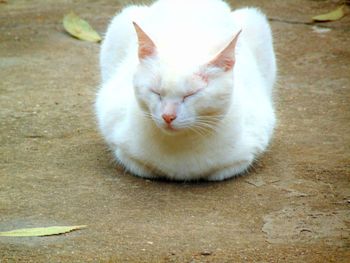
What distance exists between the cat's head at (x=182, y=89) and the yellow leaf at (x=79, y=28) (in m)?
3.03

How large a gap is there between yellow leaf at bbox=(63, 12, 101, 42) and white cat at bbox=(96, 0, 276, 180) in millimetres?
1934

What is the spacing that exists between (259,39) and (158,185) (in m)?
1.27

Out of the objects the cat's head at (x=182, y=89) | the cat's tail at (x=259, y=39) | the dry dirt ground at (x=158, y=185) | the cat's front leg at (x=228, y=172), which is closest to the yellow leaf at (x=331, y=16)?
the dry dirt ground at (x=158, y=185)

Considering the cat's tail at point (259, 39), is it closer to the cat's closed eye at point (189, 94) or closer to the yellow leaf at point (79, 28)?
the cat's closed eye at point (189, 94)

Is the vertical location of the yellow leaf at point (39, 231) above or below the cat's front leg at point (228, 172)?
above

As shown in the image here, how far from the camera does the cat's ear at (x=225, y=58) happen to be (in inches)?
→ 162

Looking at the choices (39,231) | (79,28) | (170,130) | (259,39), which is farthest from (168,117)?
(79,28)

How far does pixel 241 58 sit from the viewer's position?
16.1 ft

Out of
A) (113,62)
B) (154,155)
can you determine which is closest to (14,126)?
(113,62)

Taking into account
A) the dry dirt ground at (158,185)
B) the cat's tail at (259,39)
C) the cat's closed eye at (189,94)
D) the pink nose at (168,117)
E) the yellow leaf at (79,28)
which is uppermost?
the cat's closed eye at (189,94)

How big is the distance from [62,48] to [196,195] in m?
2.98

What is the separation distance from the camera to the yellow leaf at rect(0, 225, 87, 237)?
384 cm

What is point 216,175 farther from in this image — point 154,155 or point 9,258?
point 9,258

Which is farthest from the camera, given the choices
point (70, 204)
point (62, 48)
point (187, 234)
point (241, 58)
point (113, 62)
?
point (62, 48)
